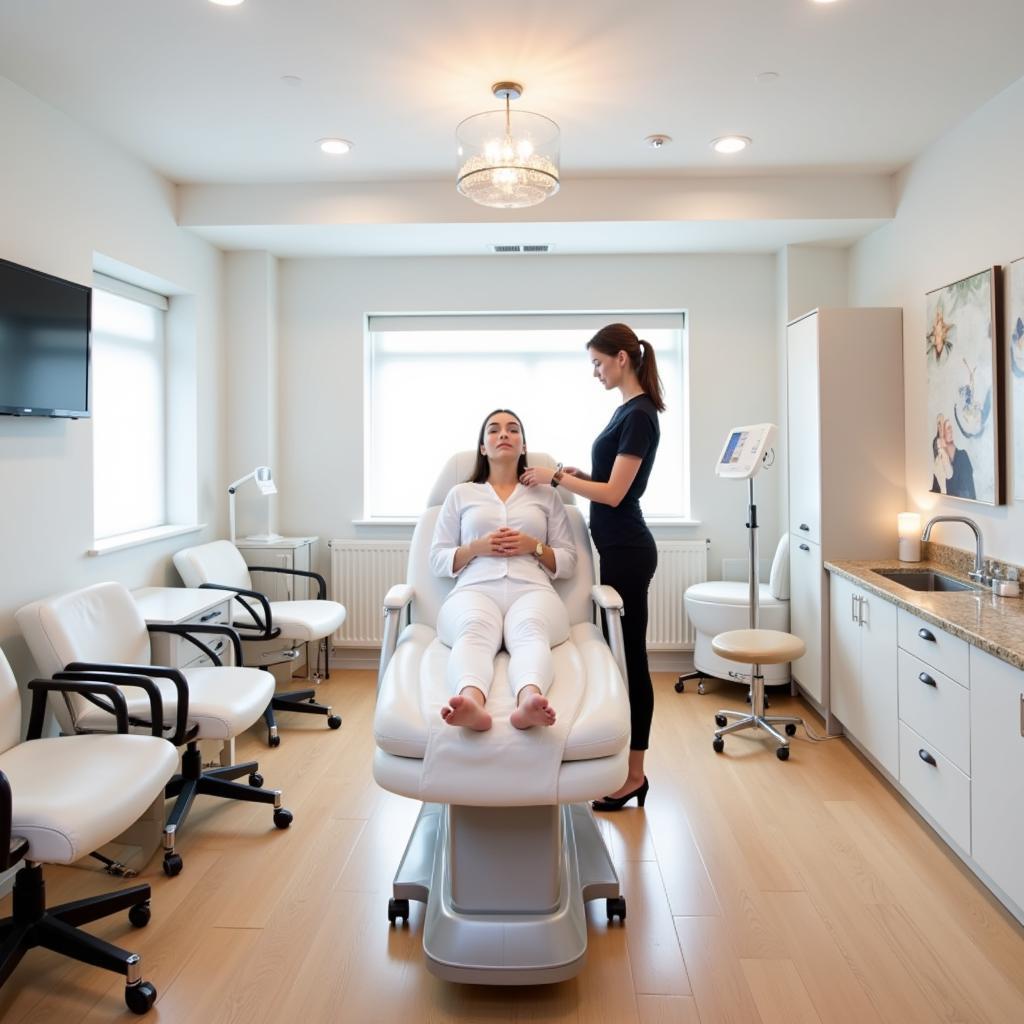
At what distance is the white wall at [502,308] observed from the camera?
4.56m

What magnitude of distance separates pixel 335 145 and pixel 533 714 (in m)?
2.70

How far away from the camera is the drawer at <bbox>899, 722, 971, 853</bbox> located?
2324 mm

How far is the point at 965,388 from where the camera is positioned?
3.09 metres

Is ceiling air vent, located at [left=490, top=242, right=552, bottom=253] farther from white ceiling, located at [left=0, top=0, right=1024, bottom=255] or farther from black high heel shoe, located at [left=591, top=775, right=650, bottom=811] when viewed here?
black high heel shoe, located at [left=591, top=775, right=650, bottom=811]

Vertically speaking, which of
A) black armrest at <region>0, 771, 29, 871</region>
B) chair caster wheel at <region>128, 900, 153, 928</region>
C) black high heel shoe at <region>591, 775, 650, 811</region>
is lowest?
chair caster wheel at <region>128, 900, 153, 928</region>

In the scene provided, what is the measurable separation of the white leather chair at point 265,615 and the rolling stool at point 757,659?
1.73m

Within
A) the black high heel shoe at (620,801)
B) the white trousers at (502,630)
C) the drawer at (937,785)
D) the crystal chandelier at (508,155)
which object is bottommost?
the black high heel shoe at (620,801)

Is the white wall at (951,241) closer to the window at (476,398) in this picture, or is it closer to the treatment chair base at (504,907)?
the window at (476,398)

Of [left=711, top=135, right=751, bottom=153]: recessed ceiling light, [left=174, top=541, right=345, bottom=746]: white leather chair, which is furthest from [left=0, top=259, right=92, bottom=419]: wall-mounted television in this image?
[left=711, top=135, right=751, bottom=153]: recessed ceiling light

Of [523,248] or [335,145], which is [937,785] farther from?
[335,145]

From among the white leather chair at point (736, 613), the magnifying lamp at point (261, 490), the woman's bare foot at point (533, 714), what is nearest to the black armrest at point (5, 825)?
the woman's bare foot at point (533, 714)

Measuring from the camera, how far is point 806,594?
3770 mm

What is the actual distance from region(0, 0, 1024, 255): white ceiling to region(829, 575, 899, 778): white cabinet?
1.84m

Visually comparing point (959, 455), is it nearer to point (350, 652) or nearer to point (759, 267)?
point (759, 267)
